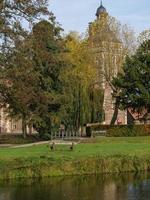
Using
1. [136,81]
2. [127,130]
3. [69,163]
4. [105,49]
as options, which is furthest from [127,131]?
[69,163]

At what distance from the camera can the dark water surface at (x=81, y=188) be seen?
23.3m

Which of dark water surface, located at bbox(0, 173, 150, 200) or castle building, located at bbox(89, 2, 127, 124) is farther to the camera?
castle building, located at bbox(89, 2, 127, 124)

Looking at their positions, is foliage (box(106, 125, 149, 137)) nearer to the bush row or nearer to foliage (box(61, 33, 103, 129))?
the bush row

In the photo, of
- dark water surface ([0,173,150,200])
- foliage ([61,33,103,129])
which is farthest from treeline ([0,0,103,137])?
dark water surface ([0,173,150,200])

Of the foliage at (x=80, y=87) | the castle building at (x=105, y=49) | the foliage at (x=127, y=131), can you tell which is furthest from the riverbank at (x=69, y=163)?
the castle building at (x=105, y=49)

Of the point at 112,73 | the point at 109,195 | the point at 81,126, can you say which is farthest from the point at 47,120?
the point at 109,195

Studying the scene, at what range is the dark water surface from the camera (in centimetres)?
2328

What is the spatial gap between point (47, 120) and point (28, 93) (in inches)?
814

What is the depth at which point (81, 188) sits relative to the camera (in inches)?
1013

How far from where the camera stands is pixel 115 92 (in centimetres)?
6309

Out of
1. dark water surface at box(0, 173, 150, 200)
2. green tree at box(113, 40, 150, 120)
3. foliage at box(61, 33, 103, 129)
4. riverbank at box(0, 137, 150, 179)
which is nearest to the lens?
dark water surface at box(0, 173, 150, 200)

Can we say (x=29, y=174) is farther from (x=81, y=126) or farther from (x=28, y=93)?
(x=81, y=126)

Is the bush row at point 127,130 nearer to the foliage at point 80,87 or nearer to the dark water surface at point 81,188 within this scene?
the foliage at point 80,87

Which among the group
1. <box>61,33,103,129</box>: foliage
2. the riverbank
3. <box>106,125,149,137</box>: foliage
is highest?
<box>61,33,103,129</box>: foliage
